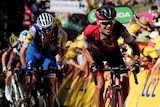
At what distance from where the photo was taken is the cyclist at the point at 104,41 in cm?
841

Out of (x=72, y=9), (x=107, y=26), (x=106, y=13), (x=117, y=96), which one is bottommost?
(x=72, y=9)

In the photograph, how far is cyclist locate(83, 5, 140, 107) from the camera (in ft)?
27.6

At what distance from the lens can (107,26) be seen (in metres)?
8.39

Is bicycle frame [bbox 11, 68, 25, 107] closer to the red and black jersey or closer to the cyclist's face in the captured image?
the red and black jersey

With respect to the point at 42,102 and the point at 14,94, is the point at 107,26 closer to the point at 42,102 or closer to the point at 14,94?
the point at 42,102

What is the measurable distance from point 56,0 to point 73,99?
6461mm

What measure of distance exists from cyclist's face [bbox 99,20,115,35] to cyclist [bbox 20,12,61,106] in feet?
4.90

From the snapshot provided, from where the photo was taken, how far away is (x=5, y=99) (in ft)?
40.4

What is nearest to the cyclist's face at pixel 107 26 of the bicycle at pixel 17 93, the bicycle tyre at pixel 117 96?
the bicycle tyre at pixel 117 96

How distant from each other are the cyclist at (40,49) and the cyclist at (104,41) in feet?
3.85

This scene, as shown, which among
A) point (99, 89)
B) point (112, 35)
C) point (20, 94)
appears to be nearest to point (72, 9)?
point (20, 94)

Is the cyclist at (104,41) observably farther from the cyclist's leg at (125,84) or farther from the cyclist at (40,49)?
the cyclist at (40,49)

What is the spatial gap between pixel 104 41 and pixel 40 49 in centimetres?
190

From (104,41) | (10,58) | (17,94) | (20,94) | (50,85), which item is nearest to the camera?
(104,41)
